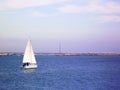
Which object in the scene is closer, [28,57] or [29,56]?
[28,57]

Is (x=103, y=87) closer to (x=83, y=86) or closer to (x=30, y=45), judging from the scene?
(x=83, y=86)

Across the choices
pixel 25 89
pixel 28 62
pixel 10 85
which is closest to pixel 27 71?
pixel 28 62

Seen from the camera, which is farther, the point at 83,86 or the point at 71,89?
the point at 83,86

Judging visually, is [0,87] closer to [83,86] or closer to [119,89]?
[83,86]

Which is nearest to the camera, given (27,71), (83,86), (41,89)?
(41,89)

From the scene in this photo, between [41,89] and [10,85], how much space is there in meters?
6.96

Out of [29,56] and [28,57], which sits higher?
[29,56]

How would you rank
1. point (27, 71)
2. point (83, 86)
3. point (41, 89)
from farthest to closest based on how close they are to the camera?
point (27, 71), point (83, 86), point (41, 89)

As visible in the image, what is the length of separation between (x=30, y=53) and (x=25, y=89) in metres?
31.3

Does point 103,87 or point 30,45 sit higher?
point 30,45

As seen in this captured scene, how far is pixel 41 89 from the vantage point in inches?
1841

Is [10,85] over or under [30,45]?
under

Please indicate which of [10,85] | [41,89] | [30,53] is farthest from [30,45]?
[41,89]

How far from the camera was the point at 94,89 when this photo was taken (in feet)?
154
